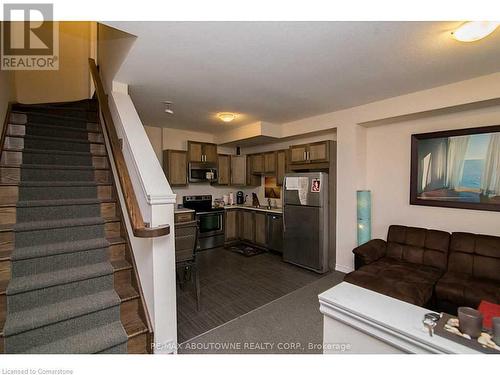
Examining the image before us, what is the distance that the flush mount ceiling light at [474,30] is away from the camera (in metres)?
1.64

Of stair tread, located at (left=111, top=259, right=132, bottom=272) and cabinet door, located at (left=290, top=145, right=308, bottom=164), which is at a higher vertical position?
cabinet door, located at (left=290, top=145, right=308, bottom=164)

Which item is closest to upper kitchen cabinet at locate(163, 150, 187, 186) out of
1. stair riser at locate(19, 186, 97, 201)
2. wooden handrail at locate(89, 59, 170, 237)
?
wooden handrail at locate(89, 59, 170, 237)

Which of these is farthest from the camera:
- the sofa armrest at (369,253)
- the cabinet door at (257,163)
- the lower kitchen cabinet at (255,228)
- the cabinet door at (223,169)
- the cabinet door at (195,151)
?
the cabinet door at (223,169)

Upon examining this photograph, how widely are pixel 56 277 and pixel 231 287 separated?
1.99m

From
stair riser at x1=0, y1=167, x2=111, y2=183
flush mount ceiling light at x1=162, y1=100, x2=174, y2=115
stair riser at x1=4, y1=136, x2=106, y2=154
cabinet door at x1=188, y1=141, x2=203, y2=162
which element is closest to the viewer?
stair riser at x1=0, y1=167, x2=111, y2=183

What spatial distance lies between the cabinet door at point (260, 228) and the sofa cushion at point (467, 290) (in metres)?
2.98

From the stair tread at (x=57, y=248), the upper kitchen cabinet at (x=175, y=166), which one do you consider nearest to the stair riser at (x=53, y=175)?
the stair tread at (x=57, y=248)

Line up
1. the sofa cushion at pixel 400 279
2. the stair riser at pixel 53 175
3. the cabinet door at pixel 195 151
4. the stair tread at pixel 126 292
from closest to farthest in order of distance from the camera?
1. the stair tread at pixel 126 292
2. the sofa cushion at pixel 400 279
3. the stair riser at pixel 53 175
4. the cabinet door at pixel 195 151

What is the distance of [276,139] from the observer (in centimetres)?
488

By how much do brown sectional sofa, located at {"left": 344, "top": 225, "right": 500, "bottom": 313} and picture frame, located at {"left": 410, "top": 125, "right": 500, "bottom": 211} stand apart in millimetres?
441

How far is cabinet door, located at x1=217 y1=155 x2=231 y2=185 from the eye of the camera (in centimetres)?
557

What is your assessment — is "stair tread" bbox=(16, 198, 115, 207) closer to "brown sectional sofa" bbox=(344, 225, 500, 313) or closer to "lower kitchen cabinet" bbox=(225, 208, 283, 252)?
"brown sectional sofa" bbox=(344, 225, 500, 313)

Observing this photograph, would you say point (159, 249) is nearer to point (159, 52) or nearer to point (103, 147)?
point (159, 52)

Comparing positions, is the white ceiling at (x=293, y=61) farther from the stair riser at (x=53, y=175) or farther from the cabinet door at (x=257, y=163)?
the cabinet door at (x=257, y=163)
